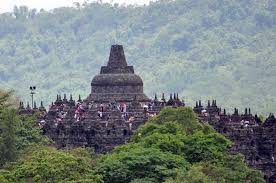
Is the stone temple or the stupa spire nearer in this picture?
the stone temple

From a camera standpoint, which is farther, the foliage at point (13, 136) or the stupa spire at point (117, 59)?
the stupa spire at point (117, 59)

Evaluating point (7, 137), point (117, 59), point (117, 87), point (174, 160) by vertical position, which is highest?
point (117, 59)

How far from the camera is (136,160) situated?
2776 inches

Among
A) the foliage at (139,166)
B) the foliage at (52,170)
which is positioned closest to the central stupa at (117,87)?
the foliage at (139,166)

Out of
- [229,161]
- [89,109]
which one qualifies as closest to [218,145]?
[229,161]

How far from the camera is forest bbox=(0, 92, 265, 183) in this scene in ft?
213

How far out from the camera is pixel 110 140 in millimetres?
89938

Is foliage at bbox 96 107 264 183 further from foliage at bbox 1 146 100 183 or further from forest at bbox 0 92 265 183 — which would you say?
foliage at bbox 1 146 100 183

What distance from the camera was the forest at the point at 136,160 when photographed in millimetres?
65062

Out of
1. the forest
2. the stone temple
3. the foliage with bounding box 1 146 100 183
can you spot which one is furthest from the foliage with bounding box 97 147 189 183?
the stone temple

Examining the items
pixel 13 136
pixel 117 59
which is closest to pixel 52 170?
pixel 13 136

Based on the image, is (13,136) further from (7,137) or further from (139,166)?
(139,166)

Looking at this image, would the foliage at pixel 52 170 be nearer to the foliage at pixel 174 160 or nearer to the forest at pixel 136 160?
the forest at pixel 136 160

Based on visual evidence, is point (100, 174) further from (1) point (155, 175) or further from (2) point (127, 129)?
(2) point (127, 129)
